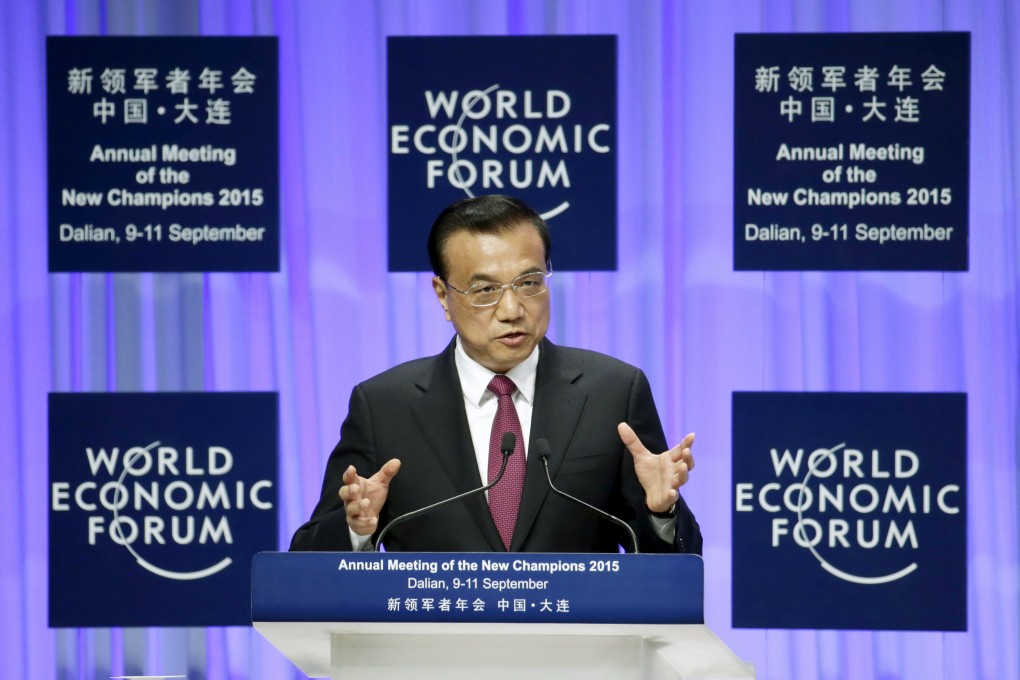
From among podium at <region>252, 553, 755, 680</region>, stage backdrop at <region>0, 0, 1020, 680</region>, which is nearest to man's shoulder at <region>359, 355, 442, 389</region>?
podium at <region>252, 553, 755, 680</region>

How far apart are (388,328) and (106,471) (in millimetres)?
1066

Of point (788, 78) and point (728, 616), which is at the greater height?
point (788, 78)

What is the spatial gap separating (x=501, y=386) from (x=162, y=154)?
78.6 inches

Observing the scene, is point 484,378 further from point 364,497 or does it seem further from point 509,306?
point 364,497

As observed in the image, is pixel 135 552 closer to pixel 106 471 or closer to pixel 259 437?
pixel 106 471

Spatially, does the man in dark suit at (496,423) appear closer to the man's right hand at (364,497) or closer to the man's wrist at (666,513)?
the man's wrist at (666,513)

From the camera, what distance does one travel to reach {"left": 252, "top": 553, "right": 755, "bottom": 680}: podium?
5.39ft

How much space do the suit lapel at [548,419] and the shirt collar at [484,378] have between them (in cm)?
2

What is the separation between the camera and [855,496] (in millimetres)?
3926

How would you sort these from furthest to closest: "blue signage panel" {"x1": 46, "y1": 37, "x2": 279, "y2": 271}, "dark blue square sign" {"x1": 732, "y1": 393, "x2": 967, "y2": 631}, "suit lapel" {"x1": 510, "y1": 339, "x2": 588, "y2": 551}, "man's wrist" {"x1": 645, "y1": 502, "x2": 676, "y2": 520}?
"blue signage panel" {"x1": 46, "y1": 37, "x2": 279, "y2": 271} → "dark blue square sign" {"x1": 732, "y1": 393, "x2": 967, "y2": 631} → "suit lapel" {"x1": 510, "y1": 339, "x2": 588, "y2": 551} → "man's wrist" {"x1": 645, "y1": 502, "x2": 676, "y2": 520}

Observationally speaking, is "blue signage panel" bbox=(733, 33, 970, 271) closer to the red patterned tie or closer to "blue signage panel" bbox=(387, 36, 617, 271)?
"blue signage panel" bbox=(387, 36, 617, 271)

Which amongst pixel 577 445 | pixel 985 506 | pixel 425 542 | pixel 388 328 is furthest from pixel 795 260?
pixel 425 542

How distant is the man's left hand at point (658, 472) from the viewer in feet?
6.87

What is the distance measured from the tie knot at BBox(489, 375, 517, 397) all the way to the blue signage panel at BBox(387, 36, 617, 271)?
1409 millimetres
